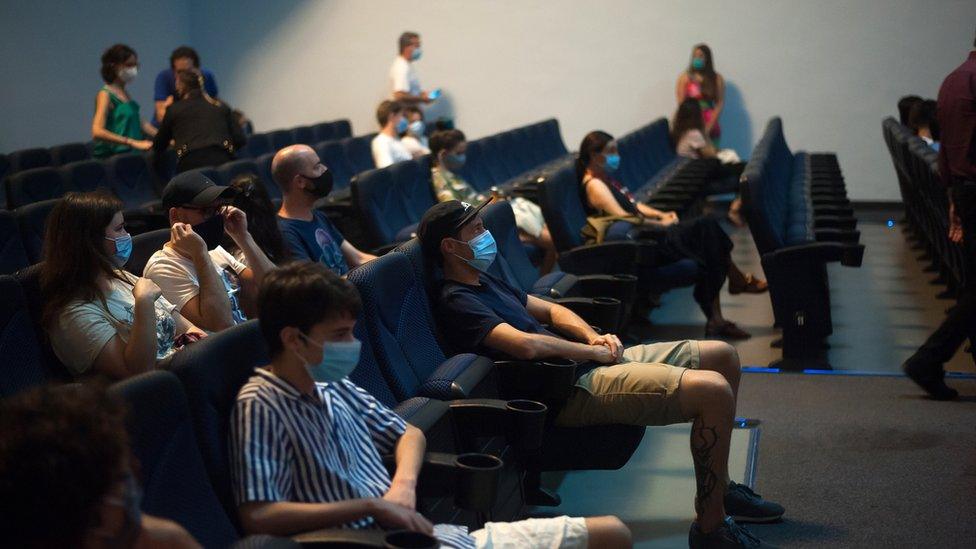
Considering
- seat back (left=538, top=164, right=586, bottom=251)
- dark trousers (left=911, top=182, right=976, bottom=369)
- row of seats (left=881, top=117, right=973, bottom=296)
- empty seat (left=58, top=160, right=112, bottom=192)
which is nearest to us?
dark trousers (left=911, top=182, right=976, bottom=369)

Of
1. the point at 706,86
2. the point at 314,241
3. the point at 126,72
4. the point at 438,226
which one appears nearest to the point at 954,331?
the point at 438,226

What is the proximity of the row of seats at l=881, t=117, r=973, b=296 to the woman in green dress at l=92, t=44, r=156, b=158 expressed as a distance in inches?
178

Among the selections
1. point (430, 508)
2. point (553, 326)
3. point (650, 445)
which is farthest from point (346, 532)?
point (650, 445)

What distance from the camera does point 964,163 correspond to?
470cm

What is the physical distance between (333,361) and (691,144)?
8.42 m

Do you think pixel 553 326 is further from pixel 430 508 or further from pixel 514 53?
pixel 514 53

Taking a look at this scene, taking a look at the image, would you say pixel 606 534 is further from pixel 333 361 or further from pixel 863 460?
pixel 863 460

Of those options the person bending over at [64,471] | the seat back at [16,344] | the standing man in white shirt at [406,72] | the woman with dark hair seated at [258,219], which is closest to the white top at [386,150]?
the standing man in white shirt at [406,72]

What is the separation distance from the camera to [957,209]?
4.64 m

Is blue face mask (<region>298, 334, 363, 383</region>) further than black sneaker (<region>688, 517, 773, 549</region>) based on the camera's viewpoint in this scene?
No

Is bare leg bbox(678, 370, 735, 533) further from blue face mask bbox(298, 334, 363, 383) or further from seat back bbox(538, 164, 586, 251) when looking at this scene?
A: seat back bbox(538, 164, 586, 251)

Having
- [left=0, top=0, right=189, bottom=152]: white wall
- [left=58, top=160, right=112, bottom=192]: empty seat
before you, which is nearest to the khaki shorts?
[left=58, top=160, right=112, bottom=192]: empty seat

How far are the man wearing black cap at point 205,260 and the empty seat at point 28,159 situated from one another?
14.4 feet

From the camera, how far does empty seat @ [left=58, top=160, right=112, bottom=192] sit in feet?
19.7
